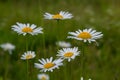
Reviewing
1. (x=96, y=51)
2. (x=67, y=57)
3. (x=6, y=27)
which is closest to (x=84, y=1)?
(x=6, y=27)

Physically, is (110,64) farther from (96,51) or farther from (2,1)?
(2,1)

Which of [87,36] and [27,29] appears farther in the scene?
[27,29]

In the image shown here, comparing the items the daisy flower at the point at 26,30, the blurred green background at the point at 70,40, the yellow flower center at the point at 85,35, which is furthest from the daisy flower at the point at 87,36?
the blurred green background at the point at 70,40

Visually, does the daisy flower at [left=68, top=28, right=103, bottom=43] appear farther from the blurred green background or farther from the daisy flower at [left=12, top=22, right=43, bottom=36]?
the blurred green background

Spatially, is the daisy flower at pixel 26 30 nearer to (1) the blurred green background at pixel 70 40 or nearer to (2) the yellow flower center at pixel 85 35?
(2) the yellow flower center at pixel 85 35

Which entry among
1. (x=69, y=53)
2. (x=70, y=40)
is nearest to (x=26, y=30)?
(x=69, y=53)

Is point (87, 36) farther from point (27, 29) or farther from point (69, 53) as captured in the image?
point (27, 29)

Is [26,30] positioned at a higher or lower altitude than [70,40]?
lower

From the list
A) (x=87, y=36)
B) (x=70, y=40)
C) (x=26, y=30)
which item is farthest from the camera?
(x=70, y=40)

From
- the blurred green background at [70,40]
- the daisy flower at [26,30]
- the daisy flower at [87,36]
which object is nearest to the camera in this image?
the daisy flower at [87,36]
